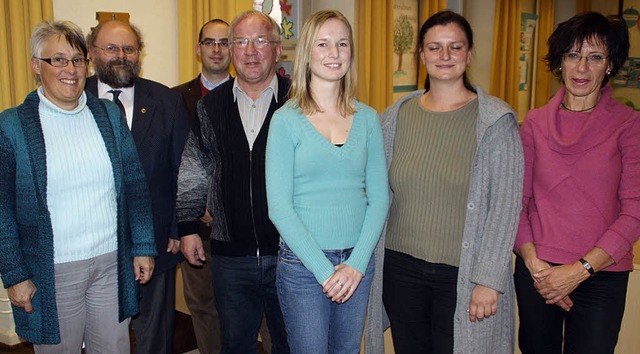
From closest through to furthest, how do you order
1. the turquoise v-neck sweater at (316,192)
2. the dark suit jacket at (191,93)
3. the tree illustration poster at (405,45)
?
1. the turquoise v-neck sweater at (316,192)
2. the dark suit jacket at (191,93)
3. the tree illustration poster at (405,45)

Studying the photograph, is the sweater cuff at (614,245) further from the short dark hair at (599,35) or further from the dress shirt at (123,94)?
the dress shirt at (123,94)

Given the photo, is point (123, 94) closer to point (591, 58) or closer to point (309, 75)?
point (309, 75)

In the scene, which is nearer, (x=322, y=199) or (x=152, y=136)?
(x=322, y=199)

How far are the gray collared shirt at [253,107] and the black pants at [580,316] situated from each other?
3.39ft

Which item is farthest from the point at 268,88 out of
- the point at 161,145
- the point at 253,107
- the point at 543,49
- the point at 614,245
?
the point at 543,49

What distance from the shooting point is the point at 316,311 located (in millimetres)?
Result: 1697

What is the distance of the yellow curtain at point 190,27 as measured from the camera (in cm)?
388

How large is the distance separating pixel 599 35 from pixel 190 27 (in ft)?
9.24

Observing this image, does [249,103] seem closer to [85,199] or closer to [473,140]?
[85,199]

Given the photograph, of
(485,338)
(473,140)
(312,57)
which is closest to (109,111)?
(312,57)

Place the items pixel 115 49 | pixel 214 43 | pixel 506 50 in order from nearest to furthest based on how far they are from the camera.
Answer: pixel 115 49 → pixel 214 43 → pixel 506 50

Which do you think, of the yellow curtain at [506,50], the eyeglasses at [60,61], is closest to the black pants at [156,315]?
the eyeglasses at [60,61]

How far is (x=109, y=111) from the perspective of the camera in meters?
2.01

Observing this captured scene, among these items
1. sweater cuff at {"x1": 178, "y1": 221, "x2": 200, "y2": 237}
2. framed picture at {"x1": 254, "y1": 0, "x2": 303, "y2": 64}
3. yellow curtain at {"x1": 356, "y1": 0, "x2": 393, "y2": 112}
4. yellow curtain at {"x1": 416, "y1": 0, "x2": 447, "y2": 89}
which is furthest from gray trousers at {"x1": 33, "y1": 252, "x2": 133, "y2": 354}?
yellow curtain at {"x1": 416, "y1": 0, "x2": 447, "y2": 89}
